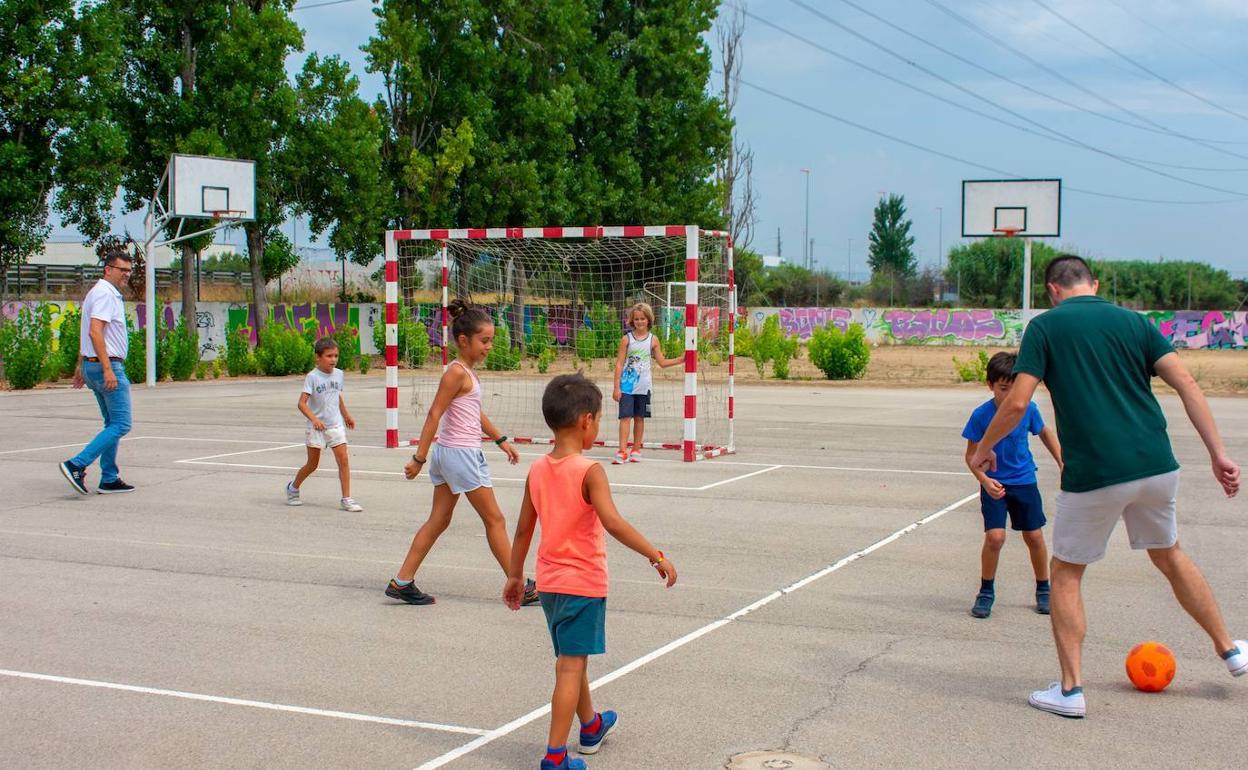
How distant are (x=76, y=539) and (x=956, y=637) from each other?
6.54m

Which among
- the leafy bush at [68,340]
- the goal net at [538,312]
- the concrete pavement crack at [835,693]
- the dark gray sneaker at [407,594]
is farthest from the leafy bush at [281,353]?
the concrete pavement crack at [835,693]

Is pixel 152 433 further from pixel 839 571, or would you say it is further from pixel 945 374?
pixel 945 374

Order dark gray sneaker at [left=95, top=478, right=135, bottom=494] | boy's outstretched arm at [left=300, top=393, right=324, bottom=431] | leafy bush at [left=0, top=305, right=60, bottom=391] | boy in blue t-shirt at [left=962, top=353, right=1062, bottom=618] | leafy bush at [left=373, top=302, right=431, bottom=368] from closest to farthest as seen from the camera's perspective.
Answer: boy in blue t-shirt at [left=962, top=353, right=1062, bottom=618], boy's outstretched arm at [left=300, top=393, right=324, bottom=431], dark gray sneaker at [left=95, top=478, right=135, bottom=494], leafy bush at [left=373, top=302, right=431, bottom=368], leafy bush at [left=0, top=305, right=60, bottom=391]

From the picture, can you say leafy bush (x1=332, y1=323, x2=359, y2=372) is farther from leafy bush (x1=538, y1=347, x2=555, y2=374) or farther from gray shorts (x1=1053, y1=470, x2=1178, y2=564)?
gray shorts (x1=1053, y1=470, x2=1178, y2=564)

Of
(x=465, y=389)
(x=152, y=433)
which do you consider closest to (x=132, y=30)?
(x=152, y=433)

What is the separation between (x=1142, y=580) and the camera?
8016mm

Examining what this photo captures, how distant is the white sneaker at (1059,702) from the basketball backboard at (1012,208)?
24.8 meters

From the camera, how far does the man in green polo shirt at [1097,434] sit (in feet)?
17.3

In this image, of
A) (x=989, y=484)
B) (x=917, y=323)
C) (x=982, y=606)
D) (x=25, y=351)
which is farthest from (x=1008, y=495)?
(x=917, y=323)

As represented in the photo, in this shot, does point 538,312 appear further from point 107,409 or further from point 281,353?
point 107,409

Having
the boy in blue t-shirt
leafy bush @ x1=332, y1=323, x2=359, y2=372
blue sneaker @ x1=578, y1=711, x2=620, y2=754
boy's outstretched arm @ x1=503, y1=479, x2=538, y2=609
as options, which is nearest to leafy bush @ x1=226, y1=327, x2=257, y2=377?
leafy bush @ x1=332, y1=323, x2=359, y2=372

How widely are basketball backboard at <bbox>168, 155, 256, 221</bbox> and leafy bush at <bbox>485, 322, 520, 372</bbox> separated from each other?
1069cm

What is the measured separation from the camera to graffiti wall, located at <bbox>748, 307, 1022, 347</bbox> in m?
59.3

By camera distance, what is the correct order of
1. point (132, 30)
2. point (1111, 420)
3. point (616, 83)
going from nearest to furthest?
point (1111, 420), point (132, 30), point (616, 83)
